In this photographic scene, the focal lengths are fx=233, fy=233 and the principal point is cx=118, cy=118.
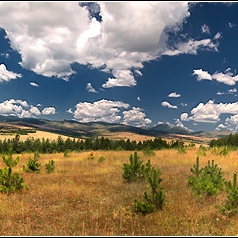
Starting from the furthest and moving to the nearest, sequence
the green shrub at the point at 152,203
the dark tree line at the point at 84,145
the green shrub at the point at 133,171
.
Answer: the dark tree line at the point at 84,145
the green shrub at the point at 133,171
the green shrub at the point at 152,203

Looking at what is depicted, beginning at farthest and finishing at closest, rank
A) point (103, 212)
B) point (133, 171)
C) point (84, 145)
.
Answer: point (84, 145) → point (133, 171) → point (103, 212)

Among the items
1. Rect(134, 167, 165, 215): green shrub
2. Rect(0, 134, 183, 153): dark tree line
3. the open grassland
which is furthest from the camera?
Rect(0, 134, 183, 153): dark tree line

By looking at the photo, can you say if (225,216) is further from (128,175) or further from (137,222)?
(128,175)

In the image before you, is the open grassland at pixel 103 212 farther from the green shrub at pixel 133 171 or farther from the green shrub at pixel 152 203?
the green shrub at pixel 133 171

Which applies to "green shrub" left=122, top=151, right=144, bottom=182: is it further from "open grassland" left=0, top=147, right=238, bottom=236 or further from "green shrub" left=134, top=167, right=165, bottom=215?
"green shrub" left=134, top=167, right=165, bottom=215

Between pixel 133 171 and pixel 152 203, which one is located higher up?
pixel 133 171

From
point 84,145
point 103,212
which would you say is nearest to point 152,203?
point 103,212

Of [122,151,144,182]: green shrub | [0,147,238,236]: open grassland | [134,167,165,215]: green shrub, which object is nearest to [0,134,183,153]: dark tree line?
[122,151,144,182]: green shrub

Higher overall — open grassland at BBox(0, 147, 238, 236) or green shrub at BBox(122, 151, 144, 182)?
green shrub at BBox(122, 151, 144, 182)

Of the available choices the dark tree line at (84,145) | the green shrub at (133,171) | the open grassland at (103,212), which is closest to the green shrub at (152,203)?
the open grassland at (103,212)

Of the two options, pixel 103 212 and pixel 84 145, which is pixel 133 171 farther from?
pixel 84 145

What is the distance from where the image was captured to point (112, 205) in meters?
10.1

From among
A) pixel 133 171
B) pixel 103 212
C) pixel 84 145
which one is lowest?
pixel 103 212

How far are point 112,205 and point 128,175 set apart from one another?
15.0 ft
